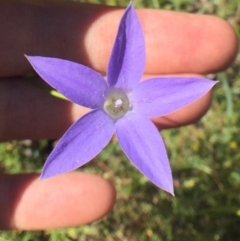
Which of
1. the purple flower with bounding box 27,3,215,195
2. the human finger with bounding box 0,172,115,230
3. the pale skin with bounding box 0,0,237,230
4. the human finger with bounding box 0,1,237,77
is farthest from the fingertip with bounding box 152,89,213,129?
the purple flower with bounding box 27,3,215,195

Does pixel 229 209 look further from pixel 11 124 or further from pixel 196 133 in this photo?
pixel 11 124

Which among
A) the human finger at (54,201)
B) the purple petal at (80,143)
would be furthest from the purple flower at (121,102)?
the human finger at (54,201)

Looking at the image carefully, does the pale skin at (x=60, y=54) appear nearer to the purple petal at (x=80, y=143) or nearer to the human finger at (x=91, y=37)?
the human finger at (x=91, y=37)

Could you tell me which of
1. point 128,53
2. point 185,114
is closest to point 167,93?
point 128,53

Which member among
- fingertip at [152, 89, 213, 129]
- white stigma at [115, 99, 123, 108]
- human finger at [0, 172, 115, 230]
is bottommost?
human finger at [0, 172, 115, 230]

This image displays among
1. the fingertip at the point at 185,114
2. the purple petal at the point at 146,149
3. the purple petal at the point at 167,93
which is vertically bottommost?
the fingertip at the point at 185,114

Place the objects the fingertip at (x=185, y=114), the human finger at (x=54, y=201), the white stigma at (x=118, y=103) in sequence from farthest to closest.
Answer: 1. the fingertip at (x=185, y=114)
2. the human finger at (x=54, y=201)
3. the white stigma at (x=118, y=103)

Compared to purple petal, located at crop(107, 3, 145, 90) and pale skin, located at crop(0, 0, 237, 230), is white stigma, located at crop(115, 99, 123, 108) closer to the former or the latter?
purple petal, located at crop(107, 3, 145, 90)
